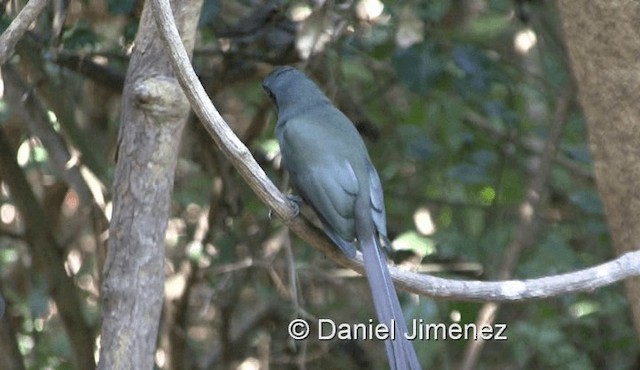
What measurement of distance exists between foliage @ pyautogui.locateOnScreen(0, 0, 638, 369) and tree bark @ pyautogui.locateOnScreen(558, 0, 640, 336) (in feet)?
2.41

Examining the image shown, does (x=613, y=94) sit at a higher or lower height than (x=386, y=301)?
lower

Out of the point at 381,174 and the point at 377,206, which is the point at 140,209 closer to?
the point at 377,206

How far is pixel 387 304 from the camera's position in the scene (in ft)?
9.05

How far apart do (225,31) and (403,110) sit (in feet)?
6.11

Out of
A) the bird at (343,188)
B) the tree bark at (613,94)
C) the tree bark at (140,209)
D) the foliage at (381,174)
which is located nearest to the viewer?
the bird at (343,188)

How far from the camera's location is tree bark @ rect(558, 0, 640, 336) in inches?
137

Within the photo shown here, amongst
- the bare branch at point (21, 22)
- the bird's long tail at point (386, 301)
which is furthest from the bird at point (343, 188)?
the bare branch at point (21, 22)

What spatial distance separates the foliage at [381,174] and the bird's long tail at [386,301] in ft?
4.37

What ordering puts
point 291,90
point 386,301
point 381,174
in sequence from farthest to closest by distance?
point 381,174, point 291,90, point 386,301

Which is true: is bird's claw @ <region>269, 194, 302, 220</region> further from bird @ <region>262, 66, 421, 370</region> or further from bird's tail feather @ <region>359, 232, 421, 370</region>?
bird's tail feather @ <region>359, 232, 421, 370</region>

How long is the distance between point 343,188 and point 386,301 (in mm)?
337

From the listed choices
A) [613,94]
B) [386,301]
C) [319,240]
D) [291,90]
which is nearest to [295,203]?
[319,240]

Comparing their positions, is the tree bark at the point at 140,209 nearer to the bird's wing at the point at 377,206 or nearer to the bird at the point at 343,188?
the bird at the point at 343,188

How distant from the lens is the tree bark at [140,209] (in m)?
2.87
